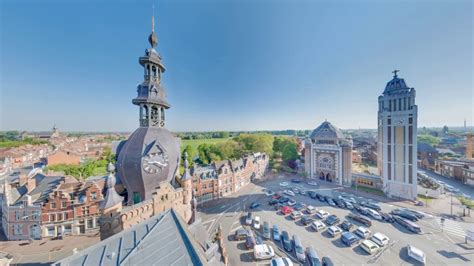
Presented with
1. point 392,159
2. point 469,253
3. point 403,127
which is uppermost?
point 403,127

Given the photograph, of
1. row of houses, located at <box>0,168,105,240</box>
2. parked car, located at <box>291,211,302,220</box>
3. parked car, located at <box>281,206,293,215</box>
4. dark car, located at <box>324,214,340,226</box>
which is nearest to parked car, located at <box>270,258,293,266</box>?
parked car, located at <box>291,211,302,220</box>

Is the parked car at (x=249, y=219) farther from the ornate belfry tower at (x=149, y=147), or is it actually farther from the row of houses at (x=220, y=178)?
the ornate belfry tower at (x=149, y=147)

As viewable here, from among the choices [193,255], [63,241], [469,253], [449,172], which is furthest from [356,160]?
[63,241]

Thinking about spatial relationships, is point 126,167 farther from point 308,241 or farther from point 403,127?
point 403,127

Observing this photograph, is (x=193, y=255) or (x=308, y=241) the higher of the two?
(x=193, y=255)

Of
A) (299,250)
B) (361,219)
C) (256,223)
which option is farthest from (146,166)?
(361,219)

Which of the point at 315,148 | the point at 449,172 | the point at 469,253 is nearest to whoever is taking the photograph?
the point at 469,253

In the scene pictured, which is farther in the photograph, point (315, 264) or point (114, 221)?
point (315, 264)
